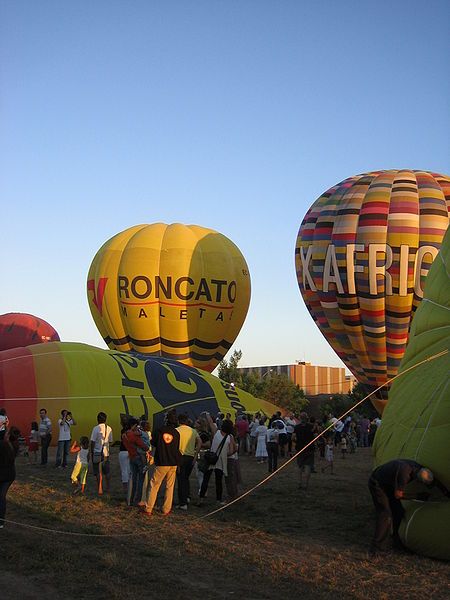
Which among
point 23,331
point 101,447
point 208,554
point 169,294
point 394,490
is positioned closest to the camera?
point 394,490

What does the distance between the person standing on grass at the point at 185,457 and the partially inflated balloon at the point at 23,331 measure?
99.3 feet

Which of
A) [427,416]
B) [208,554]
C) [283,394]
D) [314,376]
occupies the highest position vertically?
[314,376]

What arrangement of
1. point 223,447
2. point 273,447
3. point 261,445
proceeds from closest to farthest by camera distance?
point 223,447 < point 273,447 < point 261,445

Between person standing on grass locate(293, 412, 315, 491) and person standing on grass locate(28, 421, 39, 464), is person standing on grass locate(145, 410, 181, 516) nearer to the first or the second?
person standing on grass locate(293, 412, 315, 491)

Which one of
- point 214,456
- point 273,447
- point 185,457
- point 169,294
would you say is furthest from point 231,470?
point 169,294

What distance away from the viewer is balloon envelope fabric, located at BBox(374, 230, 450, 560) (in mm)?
8141

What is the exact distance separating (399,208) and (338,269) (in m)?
2.57

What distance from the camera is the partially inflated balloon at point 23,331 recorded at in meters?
41.1

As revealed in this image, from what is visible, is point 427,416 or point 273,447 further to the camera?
point 273,447

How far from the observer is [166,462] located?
34.6 ft

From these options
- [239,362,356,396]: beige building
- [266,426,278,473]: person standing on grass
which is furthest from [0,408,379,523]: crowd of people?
[239,362,356,396]: beige building

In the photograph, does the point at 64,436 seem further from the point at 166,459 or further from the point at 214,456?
the point at 166,459

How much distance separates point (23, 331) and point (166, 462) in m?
32.5

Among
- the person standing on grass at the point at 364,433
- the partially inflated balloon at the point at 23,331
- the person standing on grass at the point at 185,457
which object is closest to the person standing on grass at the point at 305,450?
the person standing on grass at the point at 185,457
